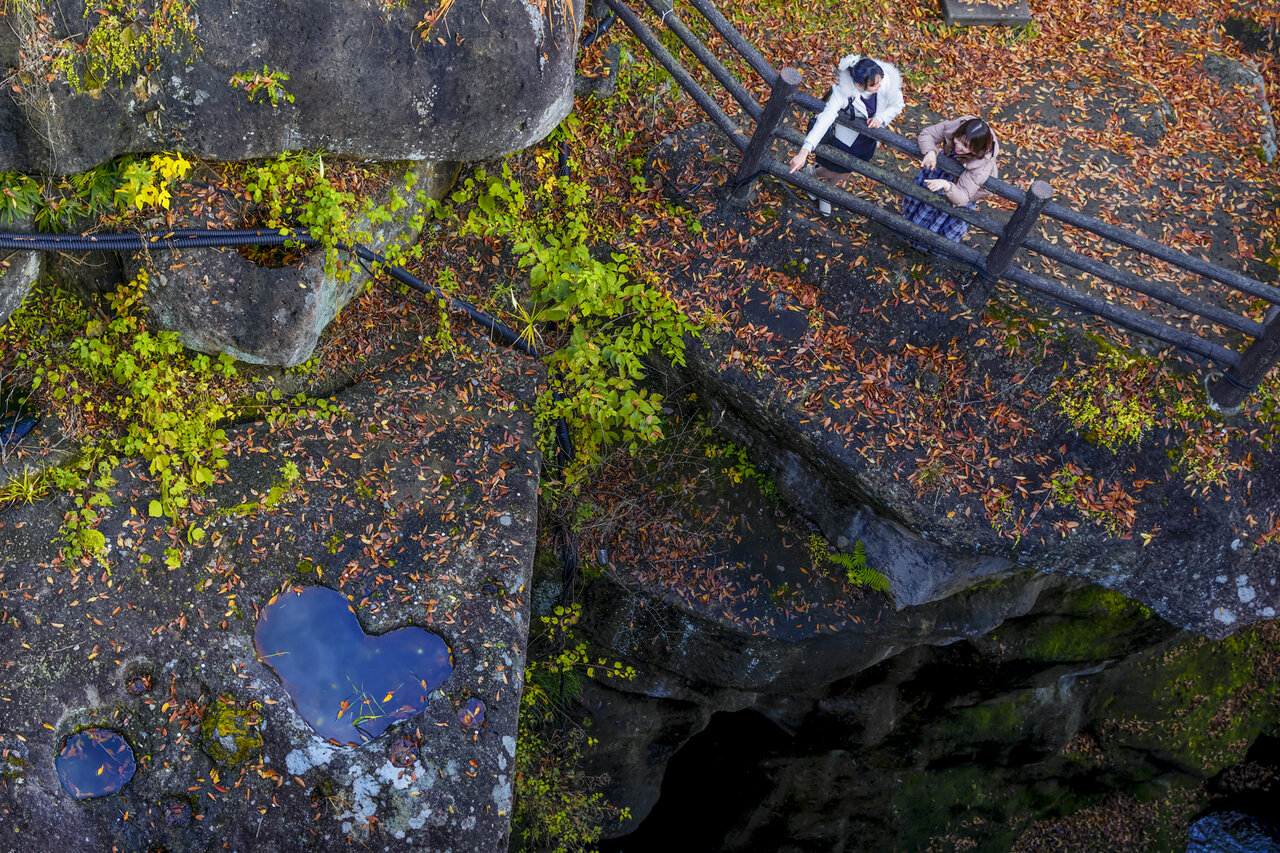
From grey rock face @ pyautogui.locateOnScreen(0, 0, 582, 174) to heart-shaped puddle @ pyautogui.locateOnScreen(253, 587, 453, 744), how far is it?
3.53m

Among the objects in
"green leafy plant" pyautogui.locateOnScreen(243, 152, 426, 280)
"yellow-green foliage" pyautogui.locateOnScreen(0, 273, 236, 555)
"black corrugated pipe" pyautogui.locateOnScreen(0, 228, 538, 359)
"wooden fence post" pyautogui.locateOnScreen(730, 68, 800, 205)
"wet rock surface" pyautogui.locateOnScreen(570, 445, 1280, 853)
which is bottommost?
"wet rock surface" pyautogui.locateOnScreen(570, 445, 1280, 853)

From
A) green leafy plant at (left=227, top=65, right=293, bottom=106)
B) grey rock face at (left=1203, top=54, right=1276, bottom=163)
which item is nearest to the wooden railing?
grey rock face at (left=1203, top=54, right=1276, bottom=163)

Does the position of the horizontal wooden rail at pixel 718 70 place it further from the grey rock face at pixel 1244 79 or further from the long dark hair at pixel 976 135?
the grey rock face at pixel 1244 79

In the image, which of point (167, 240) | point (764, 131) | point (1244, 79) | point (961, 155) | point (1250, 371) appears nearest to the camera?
point (167, 240)

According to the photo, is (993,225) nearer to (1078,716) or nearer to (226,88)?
(226,88)

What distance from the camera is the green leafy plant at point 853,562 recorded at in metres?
8.40

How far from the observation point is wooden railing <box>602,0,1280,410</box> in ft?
20.8

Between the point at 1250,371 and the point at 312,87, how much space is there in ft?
26.0

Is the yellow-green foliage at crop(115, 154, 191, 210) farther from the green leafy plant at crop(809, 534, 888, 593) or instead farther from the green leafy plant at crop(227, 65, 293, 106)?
the green leafy plant at crop(809, 534, 888, 593)

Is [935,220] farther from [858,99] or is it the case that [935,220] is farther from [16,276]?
[16,276]

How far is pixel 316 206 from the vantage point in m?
6.15

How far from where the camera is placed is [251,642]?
6.02 metres

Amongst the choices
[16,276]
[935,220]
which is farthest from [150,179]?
[935,220]

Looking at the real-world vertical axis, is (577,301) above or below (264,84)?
below
